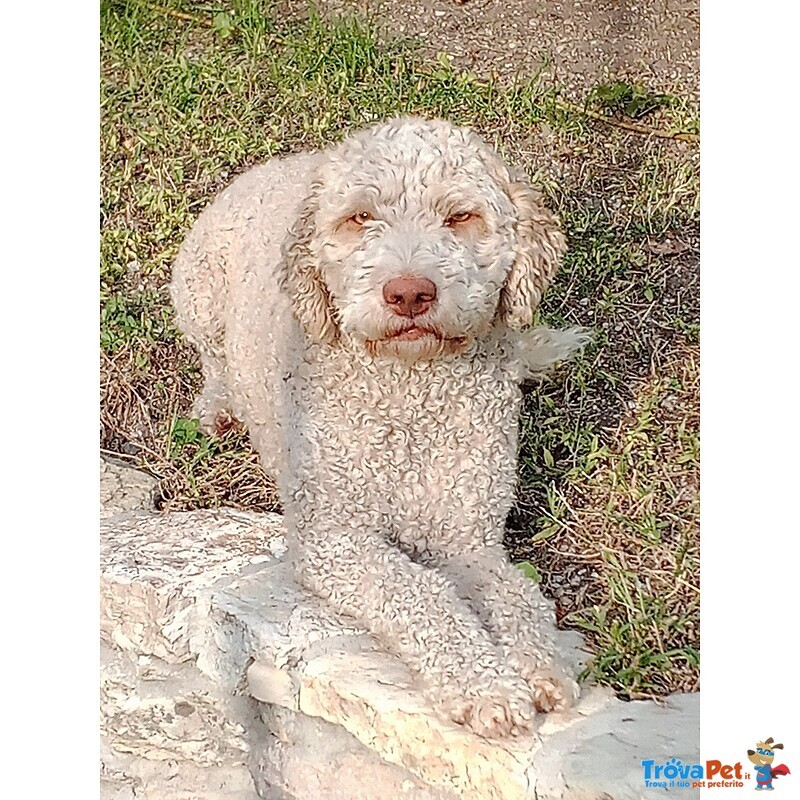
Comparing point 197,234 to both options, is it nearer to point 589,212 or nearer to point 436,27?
point 436,27

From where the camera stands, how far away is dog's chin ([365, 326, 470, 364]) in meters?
1.51

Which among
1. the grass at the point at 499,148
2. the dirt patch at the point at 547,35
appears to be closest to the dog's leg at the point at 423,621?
the grass at the point at 499,148

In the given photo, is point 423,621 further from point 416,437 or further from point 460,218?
point 460,218

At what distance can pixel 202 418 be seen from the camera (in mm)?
1908

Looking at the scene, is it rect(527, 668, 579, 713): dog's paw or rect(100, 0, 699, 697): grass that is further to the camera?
rect(100, 0, 699, 697): grass

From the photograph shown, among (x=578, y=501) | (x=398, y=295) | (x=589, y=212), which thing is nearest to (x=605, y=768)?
(x=578, y=501)

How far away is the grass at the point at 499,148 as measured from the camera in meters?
1.81

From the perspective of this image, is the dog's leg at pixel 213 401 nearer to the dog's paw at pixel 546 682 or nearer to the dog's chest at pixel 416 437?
the dog's chest at pixel 416 437

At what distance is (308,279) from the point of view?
5.41ft

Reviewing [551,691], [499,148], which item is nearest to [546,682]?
[551,691]

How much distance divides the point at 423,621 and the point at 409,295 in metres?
0.43

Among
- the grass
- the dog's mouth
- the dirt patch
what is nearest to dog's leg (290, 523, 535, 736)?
the grass
